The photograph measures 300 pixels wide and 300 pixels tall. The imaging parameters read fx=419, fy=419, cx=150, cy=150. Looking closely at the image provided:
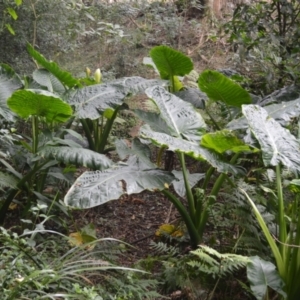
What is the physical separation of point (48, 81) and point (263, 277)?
8.28 feet

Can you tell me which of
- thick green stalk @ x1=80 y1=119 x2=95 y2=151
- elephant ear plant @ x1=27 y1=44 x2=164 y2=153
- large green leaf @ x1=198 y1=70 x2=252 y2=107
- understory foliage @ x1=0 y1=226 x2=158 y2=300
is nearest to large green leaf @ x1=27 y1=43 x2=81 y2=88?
elephant ear plant @ x1=27 y1=44 x2=164 y2=153

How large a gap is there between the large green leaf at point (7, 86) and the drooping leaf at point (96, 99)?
18.8 inches

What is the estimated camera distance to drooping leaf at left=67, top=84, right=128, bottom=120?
326 cm

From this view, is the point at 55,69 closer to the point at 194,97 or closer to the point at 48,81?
the point at 48,81

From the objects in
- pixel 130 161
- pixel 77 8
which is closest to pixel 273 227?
pixel 130 161

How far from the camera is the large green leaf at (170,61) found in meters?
3.54

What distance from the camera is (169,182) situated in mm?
2557

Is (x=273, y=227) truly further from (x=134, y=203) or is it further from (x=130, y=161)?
(x=134, y=203)

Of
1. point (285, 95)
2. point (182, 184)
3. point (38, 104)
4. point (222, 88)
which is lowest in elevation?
point (182, 184)

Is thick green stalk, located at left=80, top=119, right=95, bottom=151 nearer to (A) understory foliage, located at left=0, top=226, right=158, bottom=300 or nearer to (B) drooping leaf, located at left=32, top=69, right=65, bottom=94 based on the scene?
(B) drooping leaf, located at left=32, top=69, right=65, bottom=94

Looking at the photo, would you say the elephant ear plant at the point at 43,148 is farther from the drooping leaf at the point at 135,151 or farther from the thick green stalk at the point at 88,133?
the thick green stalk at the point at 88,133

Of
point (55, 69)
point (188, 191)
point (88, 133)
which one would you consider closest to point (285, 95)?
point (188, 191)

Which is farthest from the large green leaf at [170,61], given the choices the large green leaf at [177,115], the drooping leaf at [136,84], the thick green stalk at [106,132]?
the thick green stalk at [106,132]

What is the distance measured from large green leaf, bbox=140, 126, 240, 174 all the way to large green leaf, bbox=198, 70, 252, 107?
769 mm
